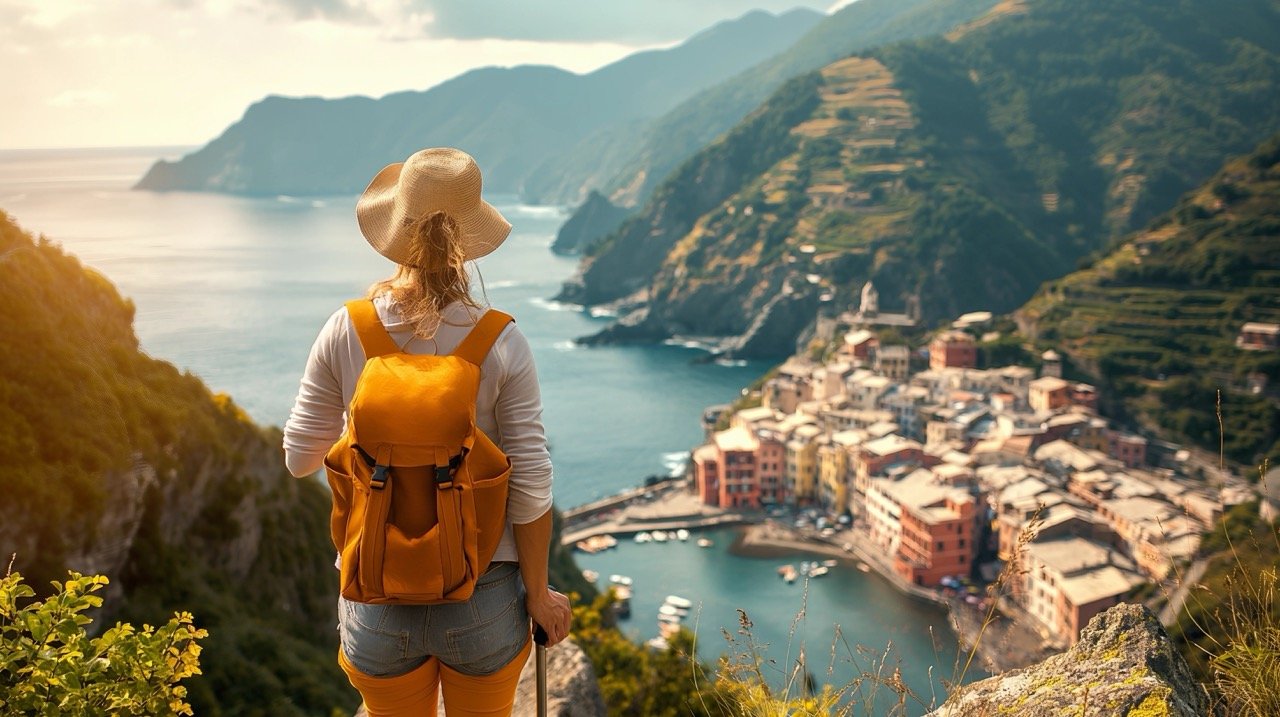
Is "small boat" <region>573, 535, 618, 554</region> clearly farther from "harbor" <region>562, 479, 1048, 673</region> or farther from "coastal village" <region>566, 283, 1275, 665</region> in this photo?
"coastal village" <region>566, 283, 1275, 665</region>

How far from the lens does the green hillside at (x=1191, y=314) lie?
97.9 ft

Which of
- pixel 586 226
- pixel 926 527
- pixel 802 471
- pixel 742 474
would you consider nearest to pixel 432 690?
→ pixel 926 527

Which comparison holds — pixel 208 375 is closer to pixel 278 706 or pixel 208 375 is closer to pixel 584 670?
pixel 278 706

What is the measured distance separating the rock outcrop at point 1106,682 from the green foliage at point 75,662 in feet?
4.90

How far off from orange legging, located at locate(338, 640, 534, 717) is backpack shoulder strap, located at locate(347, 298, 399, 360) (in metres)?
0.52

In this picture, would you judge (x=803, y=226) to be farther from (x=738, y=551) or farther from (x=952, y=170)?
(x=738, y=551)

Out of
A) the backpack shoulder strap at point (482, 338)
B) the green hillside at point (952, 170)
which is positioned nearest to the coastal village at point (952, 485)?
the backpack shoulder strap at point (482, 338)

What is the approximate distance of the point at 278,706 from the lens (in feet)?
20.0

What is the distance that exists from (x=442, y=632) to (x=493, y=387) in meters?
0.41

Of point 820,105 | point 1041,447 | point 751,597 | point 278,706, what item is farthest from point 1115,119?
point 278,706

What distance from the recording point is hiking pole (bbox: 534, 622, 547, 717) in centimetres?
172

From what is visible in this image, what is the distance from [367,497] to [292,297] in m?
52.3

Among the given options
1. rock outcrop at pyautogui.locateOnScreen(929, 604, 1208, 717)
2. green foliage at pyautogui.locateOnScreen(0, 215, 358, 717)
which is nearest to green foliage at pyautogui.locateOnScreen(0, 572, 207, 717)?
rock outcrop at pyautogui.locateOnScreen(929, 604, 1208, 717)

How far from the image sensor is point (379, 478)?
1437 millimetres
